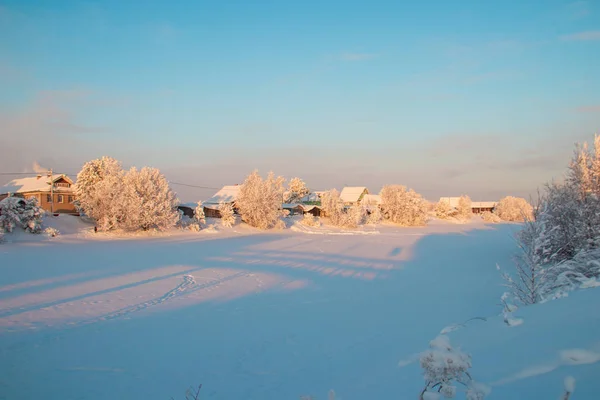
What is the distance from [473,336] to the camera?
4.83 metres

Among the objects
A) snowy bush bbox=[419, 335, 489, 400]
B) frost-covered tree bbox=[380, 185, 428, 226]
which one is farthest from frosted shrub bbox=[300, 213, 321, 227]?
snowy bush bbox=[419, 335, 489, 400]

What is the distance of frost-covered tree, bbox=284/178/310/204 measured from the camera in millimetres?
78650

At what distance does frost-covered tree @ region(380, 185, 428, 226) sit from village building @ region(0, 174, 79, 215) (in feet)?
153

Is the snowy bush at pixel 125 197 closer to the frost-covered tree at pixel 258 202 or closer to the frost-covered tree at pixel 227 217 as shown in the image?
the frost-covered tree at pixel 227 217

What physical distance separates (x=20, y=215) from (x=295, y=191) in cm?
5406

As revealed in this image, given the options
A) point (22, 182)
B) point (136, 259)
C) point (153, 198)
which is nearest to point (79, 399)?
point (136, 259)

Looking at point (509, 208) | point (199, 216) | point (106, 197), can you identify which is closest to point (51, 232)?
point (106, 197)

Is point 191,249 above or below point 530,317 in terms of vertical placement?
below

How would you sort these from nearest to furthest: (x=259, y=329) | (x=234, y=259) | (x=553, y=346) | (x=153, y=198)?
(x=553, y=346) → (x=259, y=329) → (x=234, y=259) → (x=153, y=198)

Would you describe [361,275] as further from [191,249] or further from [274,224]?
[274,224]

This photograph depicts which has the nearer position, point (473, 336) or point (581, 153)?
point (473, 336)

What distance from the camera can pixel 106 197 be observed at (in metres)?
35.8

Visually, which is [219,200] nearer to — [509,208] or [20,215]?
[20,215]

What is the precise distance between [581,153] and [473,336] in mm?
16817
